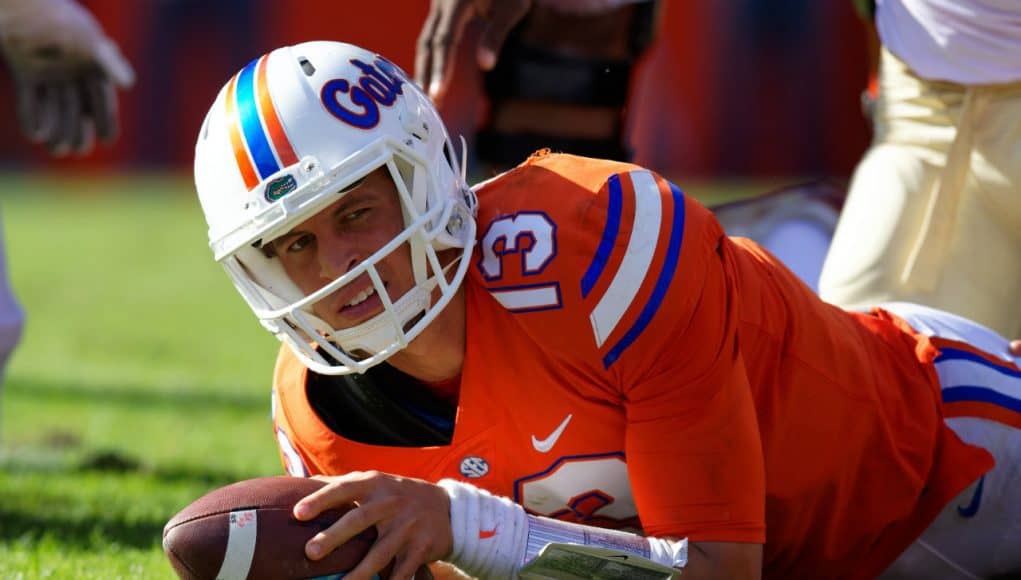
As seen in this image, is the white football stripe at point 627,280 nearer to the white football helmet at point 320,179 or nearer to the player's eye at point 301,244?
the white football helmet at point 320,179

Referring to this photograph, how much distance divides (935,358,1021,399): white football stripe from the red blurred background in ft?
26.8

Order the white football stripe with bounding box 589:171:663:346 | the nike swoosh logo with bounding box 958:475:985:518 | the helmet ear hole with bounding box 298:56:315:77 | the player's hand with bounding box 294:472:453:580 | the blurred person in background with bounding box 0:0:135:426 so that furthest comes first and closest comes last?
the blurred person in background with bounding box 0:0:135:426 → the nike swoosh logo with bounding box 958:475:985:518 → the helmet ear hole with bounding box 298:56:315:77 → the white football stripe with bounding box 589:171:663:346 → the player's hand with bounding box 294:472:453:580

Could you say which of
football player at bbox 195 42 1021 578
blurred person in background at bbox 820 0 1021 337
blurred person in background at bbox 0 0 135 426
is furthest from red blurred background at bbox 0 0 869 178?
football player at bbox 195 42 1021 578

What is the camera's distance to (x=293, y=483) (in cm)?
234

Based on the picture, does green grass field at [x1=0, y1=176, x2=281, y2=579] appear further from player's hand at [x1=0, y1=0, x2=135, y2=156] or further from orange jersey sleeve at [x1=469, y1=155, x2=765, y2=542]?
orange jersey sleeve at [x1=469, y1=155, x2=765, y2=542]

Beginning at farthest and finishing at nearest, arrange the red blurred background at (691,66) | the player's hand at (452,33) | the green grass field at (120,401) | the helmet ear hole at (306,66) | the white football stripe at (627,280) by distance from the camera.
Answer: the red blurred background at (691,66)
the player's hand at (452,33)
the green grass field at (120,401)
the helmet ear hole at (306,66)
the white football stripe at (627,280)

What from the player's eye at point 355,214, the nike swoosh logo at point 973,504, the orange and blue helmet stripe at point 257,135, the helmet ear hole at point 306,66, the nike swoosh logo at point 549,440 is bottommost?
the nike swoosh logo at point 973,504

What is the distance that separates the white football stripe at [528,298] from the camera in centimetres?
235

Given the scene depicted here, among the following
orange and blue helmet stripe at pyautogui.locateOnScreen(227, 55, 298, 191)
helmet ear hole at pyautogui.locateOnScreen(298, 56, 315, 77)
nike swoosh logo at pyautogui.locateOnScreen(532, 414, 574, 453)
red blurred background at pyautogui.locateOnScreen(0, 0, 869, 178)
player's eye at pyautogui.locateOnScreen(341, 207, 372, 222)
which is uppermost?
helmet ear hole at pyautogui.locateOnScreen(298, 56, 315, 77)

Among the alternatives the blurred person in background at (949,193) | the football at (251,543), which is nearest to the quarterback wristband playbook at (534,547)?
the football at (251,543)

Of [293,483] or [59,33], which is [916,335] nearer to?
[293,483]

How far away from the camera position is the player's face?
2.38 m

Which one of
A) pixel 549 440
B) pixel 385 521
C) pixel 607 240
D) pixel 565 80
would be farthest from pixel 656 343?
pixel 565 80

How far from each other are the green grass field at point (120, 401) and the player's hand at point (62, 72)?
104 centimetres
